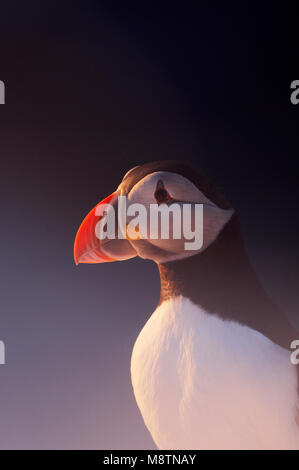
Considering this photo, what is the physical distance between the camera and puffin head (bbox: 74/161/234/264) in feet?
2.46

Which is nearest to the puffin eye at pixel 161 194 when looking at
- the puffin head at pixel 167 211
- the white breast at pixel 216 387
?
the puffin head at pixel 167 211

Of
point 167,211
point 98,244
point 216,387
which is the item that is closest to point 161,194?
point 167,211

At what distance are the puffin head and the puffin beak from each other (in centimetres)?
1

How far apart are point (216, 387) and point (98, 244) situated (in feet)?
0.95

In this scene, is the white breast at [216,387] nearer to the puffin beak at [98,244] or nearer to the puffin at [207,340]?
the puffin at [207,340]

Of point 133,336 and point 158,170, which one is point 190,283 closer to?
point 158,170

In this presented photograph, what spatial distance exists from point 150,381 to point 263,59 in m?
0.84

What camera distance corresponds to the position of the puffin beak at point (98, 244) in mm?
815

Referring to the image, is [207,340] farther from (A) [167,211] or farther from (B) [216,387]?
(A) [167,211]

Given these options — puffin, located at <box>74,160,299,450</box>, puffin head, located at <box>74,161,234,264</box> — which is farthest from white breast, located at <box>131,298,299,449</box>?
puffin head, located at <box>74,161,234,264</box>

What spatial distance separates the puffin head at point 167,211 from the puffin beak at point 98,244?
1 cm

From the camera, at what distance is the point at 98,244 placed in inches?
32.2

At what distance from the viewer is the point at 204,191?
2.48 feet
